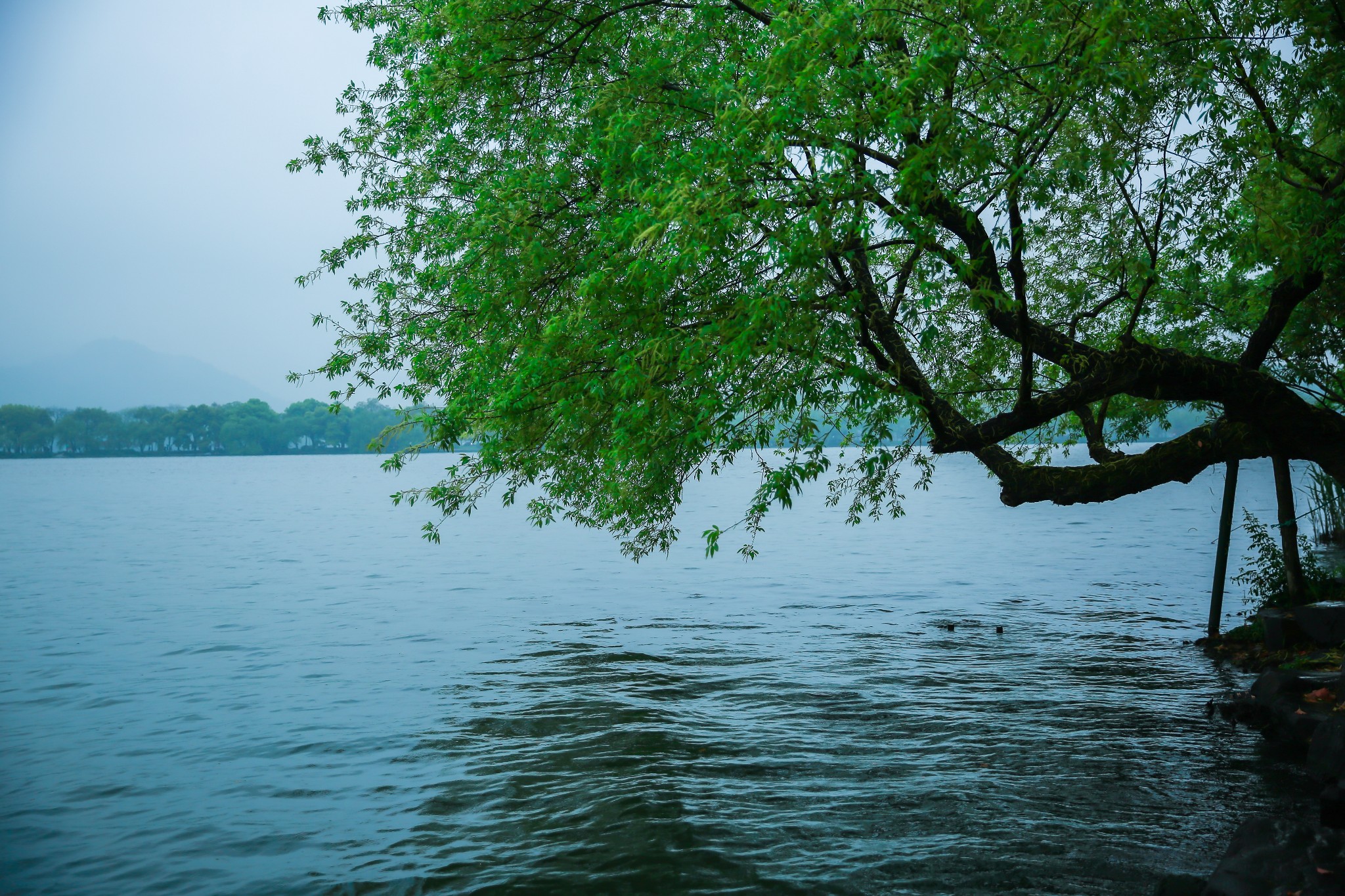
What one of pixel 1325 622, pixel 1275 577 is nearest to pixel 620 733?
pixel 1325 622

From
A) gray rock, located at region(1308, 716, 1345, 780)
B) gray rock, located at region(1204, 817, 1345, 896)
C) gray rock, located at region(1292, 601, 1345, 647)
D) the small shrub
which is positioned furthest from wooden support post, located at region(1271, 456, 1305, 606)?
gray rock, located at region(1204, 817, 1345, 896)

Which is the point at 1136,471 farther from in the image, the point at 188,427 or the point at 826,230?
the point at 188,427

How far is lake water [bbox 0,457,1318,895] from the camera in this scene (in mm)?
9164

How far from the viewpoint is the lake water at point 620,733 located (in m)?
9.16

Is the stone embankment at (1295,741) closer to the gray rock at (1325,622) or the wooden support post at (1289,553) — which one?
the gray rock at (1325,622)

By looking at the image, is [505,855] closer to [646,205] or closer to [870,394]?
[870,394]

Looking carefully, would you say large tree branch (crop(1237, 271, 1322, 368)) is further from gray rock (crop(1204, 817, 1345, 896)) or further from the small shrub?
gray rock (crop(1204, 817, 1345, 896))

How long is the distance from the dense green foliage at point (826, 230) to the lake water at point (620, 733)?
10.1 feet

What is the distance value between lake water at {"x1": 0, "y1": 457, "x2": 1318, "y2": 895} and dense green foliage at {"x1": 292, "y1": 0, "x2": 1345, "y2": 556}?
3073mm

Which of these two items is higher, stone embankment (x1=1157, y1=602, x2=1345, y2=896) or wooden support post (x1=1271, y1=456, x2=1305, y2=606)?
wooden support post (x1=1271, y1=456, x2=1305, y2=606)

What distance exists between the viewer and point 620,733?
13.4 m

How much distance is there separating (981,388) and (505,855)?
30.0ft

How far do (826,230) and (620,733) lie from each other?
26.4ft

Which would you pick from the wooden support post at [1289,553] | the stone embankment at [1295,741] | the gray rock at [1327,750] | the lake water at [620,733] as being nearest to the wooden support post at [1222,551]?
the stone embankment at [1295,741]
